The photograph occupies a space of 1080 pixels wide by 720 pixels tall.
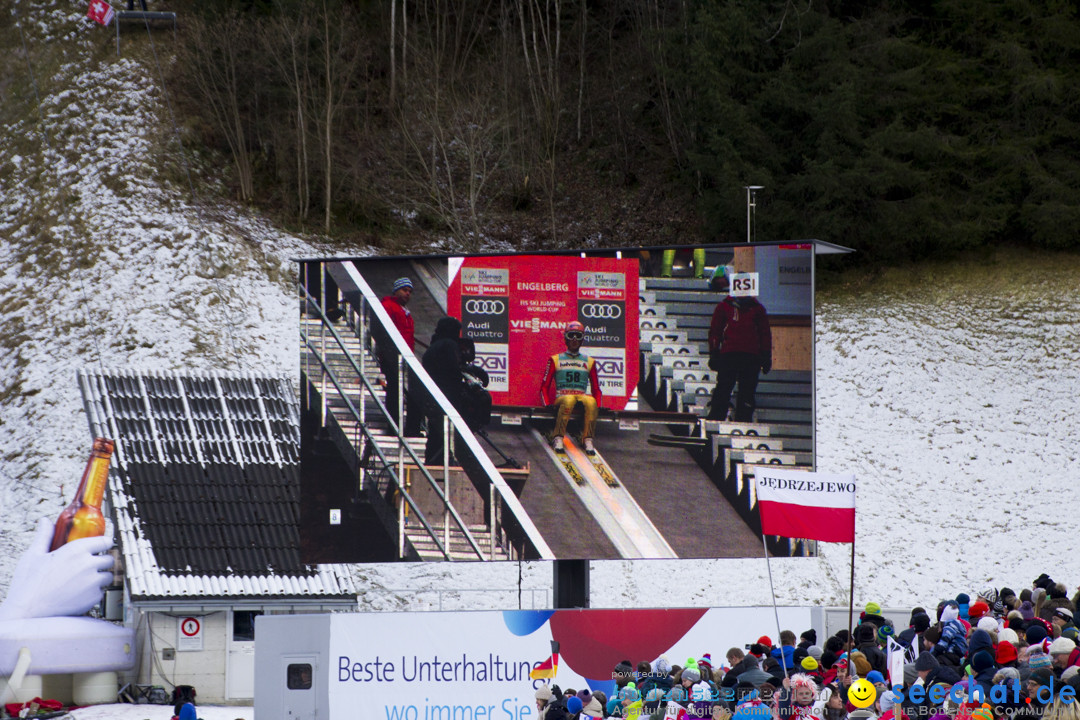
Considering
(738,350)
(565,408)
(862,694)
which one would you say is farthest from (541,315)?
(862,694)

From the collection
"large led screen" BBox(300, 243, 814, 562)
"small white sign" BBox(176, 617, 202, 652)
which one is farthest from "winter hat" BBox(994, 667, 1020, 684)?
"small white sign" BBox(176, 617, 202, 652)

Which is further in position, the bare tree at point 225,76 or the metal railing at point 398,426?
the bare tree at point 225,76

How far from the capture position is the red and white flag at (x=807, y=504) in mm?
12539

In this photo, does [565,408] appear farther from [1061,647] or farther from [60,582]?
[60,582]

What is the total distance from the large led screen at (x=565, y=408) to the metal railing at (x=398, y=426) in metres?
0.02

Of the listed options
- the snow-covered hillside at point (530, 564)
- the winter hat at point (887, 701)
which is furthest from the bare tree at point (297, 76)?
the winter hat at point (887, 701)

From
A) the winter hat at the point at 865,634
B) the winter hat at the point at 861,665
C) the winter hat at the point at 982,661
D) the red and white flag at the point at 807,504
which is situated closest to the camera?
the winter hat at the point at 982,661

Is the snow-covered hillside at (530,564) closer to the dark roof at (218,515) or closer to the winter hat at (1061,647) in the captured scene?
the dark roof at (218,515)

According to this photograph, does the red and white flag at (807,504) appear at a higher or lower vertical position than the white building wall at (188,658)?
higher

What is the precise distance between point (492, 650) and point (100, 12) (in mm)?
27054

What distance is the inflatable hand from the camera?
18.1 meters

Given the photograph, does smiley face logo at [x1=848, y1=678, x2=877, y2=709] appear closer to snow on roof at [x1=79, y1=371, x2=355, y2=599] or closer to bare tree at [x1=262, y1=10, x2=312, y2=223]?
snow on roof at [x1=79, y1=371, x2=355, y2=599]

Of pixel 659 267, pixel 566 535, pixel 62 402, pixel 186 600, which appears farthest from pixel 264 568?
pixel 62 402

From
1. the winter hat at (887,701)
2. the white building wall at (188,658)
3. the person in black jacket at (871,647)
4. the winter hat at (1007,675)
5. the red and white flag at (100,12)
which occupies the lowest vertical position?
the white building wall at (188,658)
